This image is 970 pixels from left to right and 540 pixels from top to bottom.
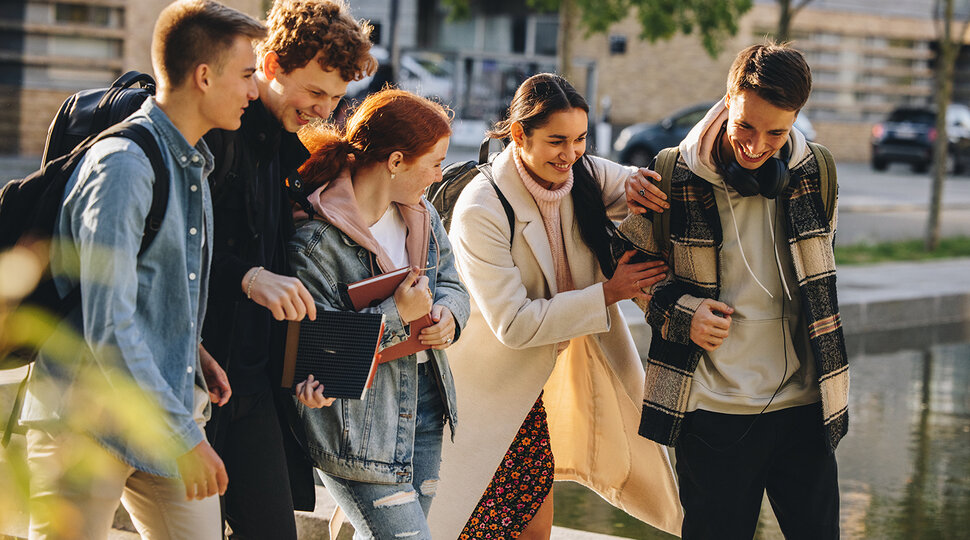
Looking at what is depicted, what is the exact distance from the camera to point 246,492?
2910 mm

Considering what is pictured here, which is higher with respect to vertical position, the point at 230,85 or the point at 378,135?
the point at 230,85

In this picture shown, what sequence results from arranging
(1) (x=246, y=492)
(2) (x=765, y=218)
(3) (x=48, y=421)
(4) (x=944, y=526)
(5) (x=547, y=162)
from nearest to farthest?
(3) (x=48, y=421) → (1) (x=246, y=492) → (2) (x=765, y=218) → (5) (x=547, y=162) → (4) (x=944, y=526)

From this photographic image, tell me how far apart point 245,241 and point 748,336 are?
1429mm

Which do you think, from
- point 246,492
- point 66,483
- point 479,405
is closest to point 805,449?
point 479,405

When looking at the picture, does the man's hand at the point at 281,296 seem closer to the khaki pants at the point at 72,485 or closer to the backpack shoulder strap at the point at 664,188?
the khaki pants at the point at 72,485

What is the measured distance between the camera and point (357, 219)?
3068 millimetres

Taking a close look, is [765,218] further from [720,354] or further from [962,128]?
[962,128]

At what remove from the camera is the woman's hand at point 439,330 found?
10.2 ft

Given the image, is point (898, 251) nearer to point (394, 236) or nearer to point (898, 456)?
point (898, 456)

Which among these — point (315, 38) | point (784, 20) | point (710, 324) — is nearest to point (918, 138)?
point (784, 20)

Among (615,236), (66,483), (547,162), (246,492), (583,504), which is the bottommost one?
(583,504)

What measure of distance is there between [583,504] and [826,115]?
3193cm

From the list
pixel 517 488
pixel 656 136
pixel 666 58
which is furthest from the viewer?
pixel 666 58

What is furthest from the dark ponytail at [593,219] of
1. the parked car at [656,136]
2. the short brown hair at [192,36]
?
the parked car at [656,136]
